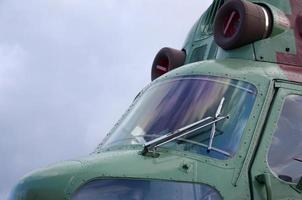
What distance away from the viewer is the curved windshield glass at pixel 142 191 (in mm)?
4992

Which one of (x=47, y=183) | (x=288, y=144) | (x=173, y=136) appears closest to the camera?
(x=47, y=183)

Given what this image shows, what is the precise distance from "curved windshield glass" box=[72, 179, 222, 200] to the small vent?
3.69 m

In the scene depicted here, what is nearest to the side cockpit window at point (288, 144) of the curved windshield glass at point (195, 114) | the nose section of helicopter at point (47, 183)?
the curved windshield glass at point (195, 114)

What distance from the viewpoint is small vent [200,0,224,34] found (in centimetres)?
858

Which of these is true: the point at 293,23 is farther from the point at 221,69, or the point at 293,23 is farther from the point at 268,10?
the point at 221,69

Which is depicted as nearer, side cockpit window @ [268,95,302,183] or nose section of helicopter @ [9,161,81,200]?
nose section of helicopter @ [9,161,81,200]

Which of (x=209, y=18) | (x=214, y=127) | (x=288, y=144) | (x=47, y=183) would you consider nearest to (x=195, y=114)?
(x=214, y=127)

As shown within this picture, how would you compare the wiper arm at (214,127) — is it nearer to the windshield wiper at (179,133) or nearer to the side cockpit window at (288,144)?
the windshield wiper at (179,133)

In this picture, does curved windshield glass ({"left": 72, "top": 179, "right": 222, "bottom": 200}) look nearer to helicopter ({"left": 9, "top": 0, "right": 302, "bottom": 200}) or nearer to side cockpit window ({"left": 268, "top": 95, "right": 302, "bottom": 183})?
helicopter ({"left": 9, "top": 0, "right": 302, "bottom": 200})

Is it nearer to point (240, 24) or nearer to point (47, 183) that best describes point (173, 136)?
point (47, 183)

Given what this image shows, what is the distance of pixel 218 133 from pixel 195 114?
0.34m

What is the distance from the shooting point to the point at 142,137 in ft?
19.6

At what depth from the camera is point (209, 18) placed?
28.5 feet

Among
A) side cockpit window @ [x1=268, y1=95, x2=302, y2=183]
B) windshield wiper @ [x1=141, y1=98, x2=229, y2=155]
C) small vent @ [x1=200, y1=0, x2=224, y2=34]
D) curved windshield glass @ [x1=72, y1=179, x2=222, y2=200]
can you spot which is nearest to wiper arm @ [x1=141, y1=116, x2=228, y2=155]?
windshield wiper @ [x1=141, y1=98, x2=229, y2=155]
